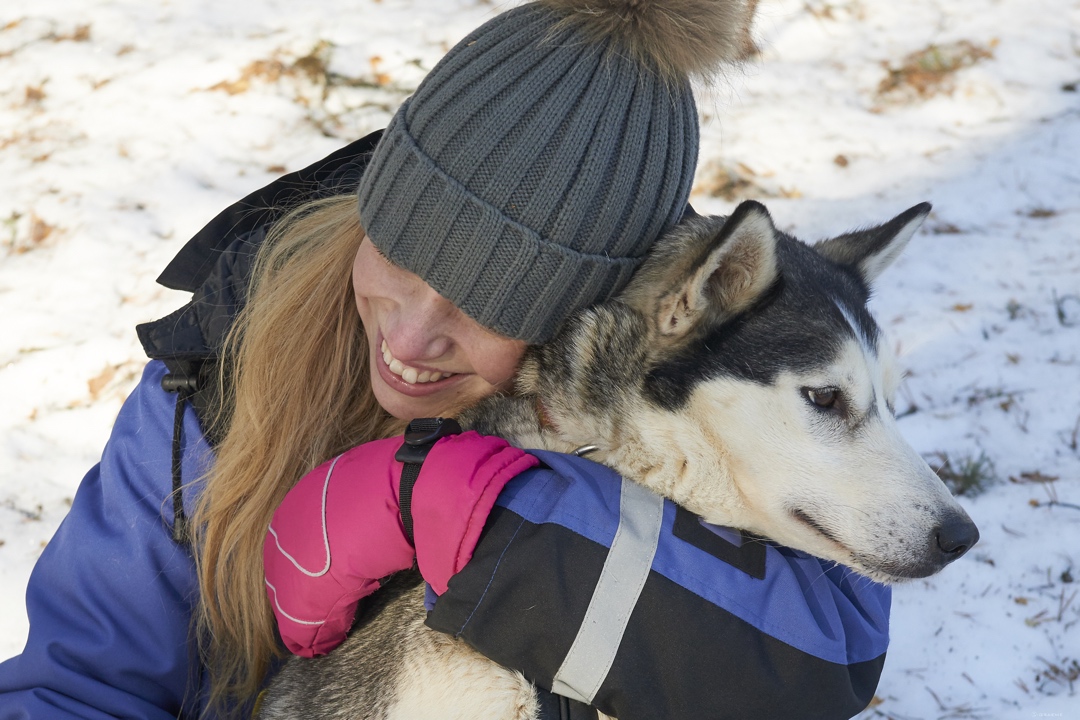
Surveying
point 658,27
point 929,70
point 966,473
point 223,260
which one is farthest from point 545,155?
point 929,70

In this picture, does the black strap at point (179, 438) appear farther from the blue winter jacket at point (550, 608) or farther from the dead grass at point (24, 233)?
the dead grass at point (24, 233)

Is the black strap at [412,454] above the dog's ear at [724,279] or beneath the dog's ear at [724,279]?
beneath

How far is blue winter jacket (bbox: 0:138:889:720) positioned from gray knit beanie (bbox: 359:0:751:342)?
17.5 inches

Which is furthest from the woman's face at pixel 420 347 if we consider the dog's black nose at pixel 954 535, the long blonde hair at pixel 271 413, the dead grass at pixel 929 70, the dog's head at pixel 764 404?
the dead grass at pixel 929 70

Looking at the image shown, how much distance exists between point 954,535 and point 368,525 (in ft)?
3.93

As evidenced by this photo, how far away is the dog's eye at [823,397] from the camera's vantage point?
1809 millimetres

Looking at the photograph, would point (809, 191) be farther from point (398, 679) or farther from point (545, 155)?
point (398, 679)

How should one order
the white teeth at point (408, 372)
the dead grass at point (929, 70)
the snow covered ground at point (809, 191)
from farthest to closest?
1. the dead grass at point (929, 70)
2. the snow covered ground at point (809, 191)
3. the white teeth at point (408, 372)

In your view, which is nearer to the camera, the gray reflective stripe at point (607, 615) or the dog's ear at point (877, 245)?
the gray reflective stripe at point (607, 615)

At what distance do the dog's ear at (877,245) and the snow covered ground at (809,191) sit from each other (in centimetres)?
105

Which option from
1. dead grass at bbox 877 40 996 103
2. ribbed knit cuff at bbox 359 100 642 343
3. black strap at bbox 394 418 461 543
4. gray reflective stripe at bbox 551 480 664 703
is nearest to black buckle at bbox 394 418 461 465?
black strap at bbox 394 418 461 543

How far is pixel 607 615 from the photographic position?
1.61m

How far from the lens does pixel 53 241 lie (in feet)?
13.3

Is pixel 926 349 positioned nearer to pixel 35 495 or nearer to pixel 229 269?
pixel 229 269
